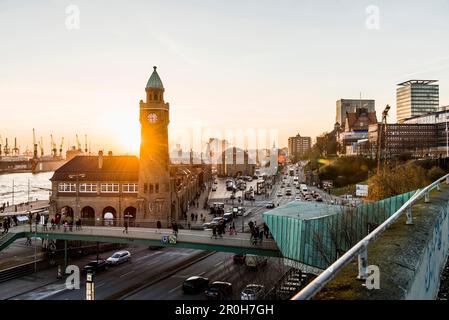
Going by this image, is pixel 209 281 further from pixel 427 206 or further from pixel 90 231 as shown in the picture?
pixel 427 206

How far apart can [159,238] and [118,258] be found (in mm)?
9371

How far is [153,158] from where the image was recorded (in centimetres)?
5416

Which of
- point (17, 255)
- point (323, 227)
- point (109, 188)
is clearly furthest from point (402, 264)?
point (109, 188)

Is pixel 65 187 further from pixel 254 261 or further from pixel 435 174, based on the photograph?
pixel 435 174

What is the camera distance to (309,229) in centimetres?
2398

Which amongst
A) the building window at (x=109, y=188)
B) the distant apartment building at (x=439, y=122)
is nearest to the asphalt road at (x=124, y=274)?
the building window at (x=109, y=188)

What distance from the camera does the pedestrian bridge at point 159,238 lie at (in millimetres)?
29831

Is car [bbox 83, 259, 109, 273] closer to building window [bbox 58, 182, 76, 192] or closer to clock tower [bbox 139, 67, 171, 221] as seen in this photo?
clock tower [bbox 139, 67, 171, 221]

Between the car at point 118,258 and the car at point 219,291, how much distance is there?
49.0 ft

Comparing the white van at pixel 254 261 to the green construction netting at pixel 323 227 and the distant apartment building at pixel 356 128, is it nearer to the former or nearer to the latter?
the green construction netting at pixel 323 227

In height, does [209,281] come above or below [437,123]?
below
